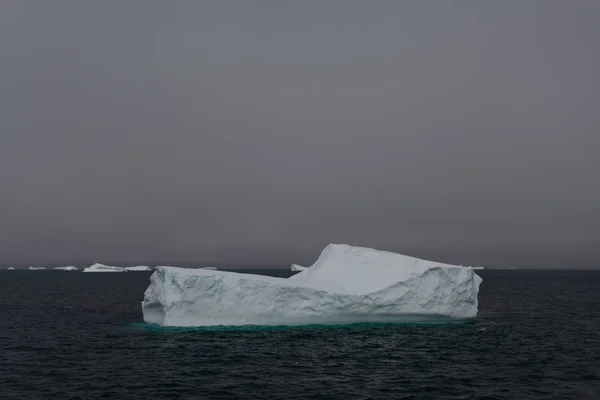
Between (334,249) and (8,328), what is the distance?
1740cm

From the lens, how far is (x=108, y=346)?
2019 cm

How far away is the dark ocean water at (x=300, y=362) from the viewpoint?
557 inches

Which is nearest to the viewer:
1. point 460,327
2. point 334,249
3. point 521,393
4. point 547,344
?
point 521,393

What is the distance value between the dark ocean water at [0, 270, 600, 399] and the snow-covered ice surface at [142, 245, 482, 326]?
0.73 metres

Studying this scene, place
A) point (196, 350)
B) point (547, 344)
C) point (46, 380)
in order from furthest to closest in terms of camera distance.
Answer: point (547, 344) → point (196, 350) → point (46, 380)

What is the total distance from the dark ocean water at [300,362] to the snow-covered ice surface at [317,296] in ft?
2.39

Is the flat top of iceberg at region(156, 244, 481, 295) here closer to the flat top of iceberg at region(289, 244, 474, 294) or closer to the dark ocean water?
the flat top of iceberg at region(289, 244, 474, 294)

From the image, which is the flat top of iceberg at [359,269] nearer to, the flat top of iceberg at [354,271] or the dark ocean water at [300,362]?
Answer: the flat top of iceberg at [354,271]

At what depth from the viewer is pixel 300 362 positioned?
17500mm

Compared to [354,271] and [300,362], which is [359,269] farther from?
[300,362]

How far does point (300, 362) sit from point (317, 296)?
7259 mm

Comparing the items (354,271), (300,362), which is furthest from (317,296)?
(300,362)

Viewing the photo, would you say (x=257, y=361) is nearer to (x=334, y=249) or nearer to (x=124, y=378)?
(x=124, y=378)

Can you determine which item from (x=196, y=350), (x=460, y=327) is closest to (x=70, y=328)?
(x=196, y=350)
